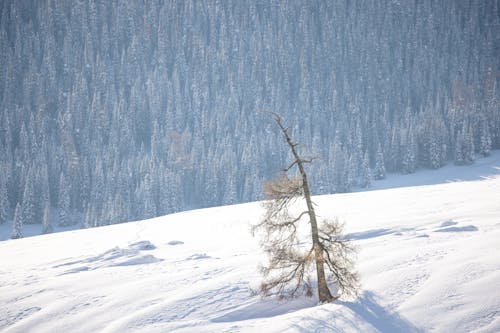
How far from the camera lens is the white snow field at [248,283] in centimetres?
1185

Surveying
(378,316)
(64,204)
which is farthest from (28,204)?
(378,316)

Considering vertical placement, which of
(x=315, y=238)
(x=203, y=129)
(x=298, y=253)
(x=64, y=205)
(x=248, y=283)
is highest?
(x=203, y=129)

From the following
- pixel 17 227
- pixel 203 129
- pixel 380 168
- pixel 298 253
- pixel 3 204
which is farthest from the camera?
pixel 203 129

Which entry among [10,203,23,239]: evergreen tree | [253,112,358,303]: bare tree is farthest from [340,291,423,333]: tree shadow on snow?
[10,203,23,239]: evergreen tree

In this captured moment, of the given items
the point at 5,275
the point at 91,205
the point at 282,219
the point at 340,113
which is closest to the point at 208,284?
the point at 282,219

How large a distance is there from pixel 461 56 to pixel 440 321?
21218 cm

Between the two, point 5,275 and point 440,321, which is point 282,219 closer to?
point 440,321

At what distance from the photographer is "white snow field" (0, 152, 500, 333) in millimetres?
11852

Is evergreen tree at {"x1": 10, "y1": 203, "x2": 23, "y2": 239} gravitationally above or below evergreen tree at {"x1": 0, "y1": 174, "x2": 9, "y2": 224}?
below

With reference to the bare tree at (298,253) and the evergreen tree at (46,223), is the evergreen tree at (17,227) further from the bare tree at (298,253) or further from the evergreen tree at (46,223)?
the bare tree at (298,253)

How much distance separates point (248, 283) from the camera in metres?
16.0

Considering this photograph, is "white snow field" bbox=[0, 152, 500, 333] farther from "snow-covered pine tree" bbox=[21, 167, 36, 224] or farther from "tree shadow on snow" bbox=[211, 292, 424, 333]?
"snow-covered pine tree" bbox=[21, 167, 36, 224]

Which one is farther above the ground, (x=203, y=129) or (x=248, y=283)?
(x=203, y=129)

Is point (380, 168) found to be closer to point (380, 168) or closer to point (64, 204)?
point (380, 168)
